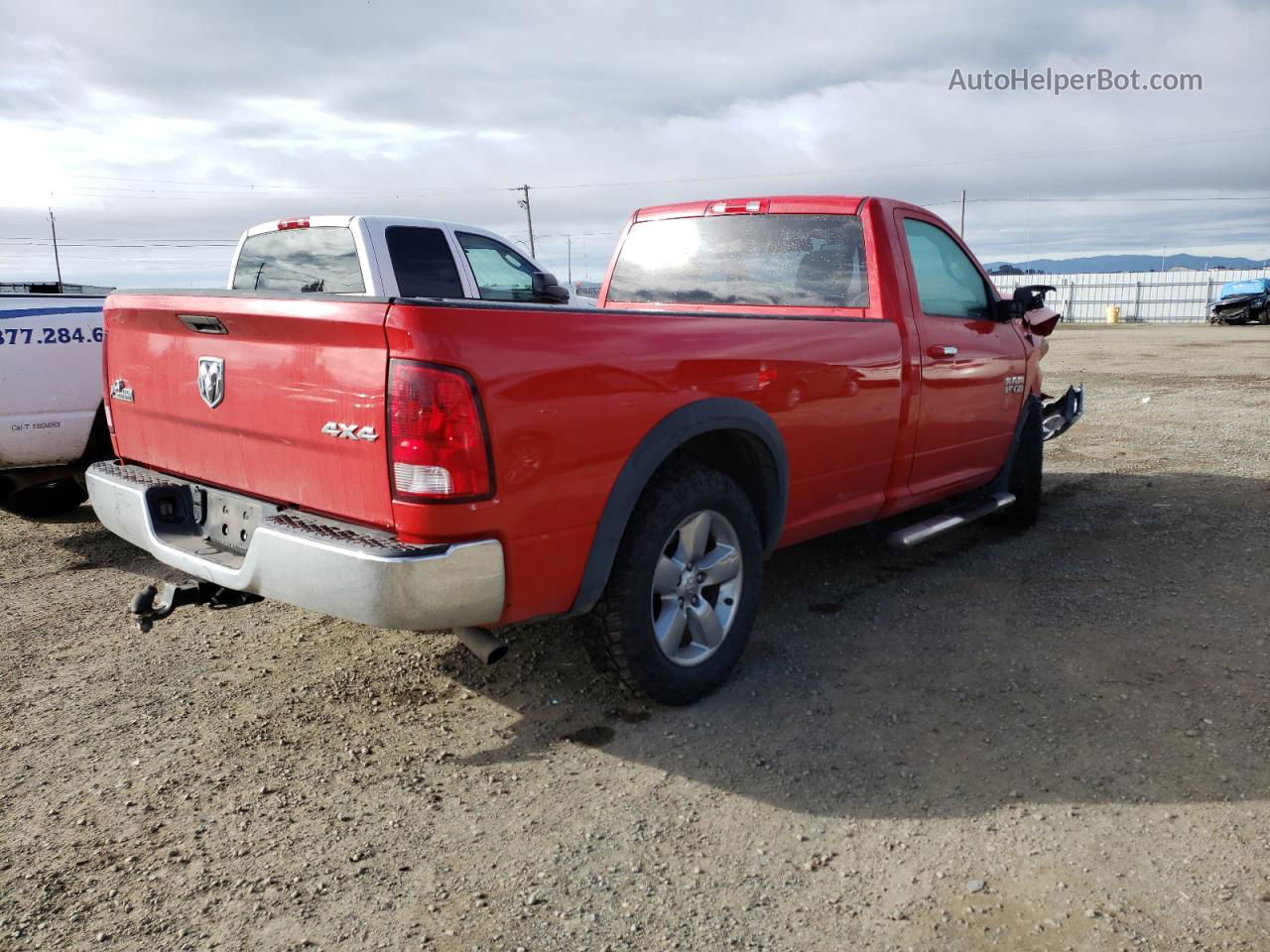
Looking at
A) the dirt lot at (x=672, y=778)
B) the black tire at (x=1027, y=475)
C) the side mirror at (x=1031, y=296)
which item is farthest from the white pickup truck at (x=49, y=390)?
the black tire at (x=1027, y=475)

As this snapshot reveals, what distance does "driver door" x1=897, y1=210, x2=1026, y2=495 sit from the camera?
475 centimetres

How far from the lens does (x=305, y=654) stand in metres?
4.15

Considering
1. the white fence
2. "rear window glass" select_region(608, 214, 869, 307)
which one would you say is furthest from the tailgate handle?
the white fence

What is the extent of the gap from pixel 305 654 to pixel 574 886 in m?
1.99

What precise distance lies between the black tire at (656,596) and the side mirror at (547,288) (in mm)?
4996

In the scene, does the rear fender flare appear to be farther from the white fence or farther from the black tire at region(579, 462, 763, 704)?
the white fence

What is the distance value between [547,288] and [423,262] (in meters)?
1.15

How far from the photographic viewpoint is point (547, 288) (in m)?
8.34

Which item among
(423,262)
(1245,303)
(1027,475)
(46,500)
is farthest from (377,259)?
(1245,303)

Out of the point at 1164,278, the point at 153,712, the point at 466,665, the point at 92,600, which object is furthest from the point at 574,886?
the point at 1164,278

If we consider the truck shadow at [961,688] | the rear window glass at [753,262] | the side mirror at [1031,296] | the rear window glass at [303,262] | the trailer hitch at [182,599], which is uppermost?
the rear window glass at [303,262]

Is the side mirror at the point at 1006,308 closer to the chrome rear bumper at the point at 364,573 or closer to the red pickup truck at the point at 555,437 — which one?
the red pickup truck at the point at 555,437

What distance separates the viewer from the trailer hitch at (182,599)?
3385 mm

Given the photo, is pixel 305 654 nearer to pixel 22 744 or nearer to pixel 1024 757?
pixel 22 744
